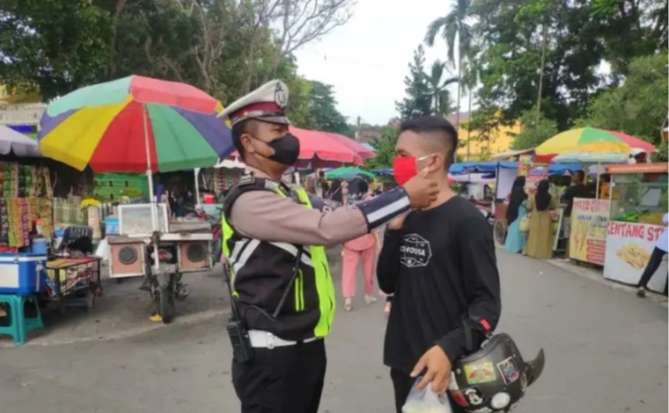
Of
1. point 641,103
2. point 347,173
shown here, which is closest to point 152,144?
point 641,103

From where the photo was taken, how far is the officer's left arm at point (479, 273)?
198 centimetres

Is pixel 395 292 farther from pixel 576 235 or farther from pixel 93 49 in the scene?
pixel 93 49

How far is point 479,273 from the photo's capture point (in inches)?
79.0

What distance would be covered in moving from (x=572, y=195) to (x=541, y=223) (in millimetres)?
831

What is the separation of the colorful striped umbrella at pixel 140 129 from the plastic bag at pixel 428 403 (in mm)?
4986

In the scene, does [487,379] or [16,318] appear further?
[16,318]

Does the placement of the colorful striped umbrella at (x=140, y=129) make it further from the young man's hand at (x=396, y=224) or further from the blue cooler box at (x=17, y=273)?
the young man's hand at (x=396, y=224)

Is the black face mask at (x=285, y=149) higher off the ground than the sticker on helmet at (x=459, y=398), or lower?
higher

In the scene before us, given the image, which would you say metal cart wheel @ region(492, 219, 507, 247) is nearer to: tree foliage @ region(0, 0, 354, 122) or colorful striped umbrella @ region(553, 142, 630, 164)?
colorful striped umbrella @ region(553, 142, 630, 164)

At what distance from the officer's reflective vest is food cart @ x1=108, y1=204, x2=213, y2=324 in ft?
14.6

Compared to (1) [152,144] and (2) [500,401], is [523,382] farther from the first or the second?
(1) [152,144]

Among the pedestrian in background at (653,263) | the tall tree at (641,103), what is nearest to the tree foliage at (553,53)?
the tall tree at (641,103)

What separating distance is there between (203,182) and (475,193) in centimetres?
1173

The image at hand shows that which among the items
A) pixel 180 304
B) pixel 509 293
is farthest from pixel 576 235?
pixel 180 304
